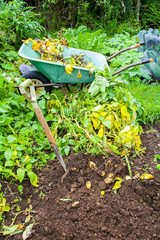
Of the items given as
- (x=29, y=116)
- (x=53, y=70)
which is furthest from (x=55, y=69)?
(x=29, y=116)

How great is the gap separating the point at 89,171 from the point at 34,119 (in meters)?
0.92

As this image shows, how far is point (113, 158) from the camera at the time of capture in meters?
1.73

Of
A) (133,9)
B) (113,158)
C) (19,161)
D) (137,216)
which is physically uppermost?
(133,9)

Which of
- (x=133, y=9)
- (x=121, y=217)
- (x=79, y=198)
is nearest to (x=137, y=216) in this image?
(x=121, y=217)

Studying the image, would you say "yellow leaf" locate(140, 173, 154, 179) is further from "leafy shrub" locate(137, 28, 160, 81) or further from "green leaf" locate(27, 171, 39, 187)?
"leafy shrub" locate(137, 28, 160, 81)

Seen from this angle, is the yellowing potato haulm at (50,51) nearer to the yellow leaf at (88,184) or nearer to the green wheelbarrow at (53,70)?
the green wheelbarrow at (53,70)

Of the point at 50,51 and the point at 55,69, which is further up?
the point at 50,51

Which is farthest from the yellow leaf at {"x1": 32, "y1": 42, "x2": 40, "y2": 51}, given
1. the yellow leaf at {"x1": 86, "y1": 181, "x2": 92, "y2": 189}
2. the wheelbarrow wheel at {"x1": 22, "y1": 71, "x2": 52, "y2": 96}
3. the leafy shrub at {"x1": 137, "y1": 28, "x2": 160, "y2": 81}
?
the leafy shrub at {"x1": 137, "y1": 28, "x2": 160, "y2": 81}

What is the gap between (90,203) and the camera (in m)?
1.42

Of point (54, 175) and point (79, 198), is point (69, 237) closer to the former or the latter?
point (79, 198)

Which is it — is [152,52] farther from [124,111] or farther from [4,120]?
[4,120]

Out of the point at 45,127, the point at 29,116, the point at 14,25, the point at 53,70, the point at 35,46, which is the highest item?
the point at 14,25

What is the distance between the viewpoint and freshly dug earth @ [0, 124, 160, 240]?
1279 mm

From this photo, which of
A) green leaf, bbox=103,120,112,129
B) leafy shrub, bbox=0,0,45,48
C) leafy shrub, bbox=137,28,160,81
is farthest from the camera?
leafy shrub, bbox=137,28,160,81
